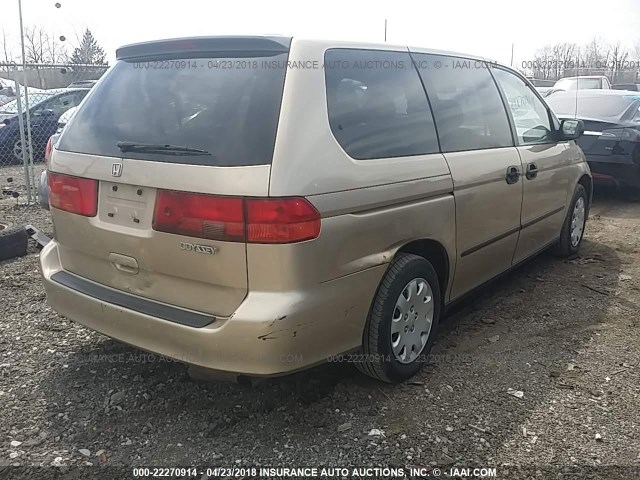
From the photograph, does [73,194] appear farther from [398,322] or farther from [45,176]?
[45,176]

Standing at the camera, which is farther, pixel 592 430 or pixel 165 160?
pixel 592 430

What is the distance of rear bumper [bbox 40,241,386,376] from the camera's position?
2381mm

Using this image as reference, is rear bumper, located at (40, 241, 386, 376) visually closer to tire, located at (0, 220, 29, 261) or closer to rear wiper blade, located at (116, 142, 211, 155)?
rear wiper blade, located at (116, 142, 211, 155)

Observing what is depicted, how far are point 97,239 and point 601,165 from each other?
22.2 feet

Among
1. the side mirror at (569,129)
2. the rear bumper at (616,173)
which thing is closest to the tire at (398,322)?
the side mirror at (569,129)

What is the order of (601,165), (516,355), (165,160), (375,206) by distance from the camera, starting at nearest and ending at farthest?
(165,160) → (375,206) → (516,355) → (601,165)

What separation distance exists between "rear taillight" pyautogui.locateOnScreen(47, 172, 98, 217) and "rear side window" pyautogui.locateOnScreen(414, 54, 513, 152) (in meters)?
1.87

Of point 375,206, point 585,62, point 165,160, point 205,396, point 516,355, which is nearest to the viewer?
point 165,160

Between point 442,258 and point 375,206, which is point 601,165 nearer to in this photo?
point 442,258

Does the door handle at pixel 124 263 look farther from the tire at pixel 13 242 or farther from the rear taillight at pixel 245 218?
the tire at pixel 13 242

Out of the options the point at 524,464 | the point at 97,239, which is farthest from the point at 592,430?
the point at 97,239

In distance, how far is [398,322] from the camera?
3.03 m

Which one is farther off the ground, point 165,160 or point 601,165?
point 165,160

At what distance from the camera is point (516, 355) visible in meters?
3.53
